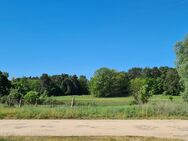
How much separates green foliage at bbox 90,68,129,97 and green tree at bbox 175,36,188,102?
91.7 m

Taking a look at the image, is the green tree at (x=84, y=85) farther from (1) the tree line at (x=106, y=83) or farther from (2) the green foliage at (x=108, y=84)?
(2) the green foliage at (x=108, y=84)

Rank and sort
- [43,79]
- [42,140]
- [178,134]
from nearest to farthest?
[42,140], [178,134], [43,79]

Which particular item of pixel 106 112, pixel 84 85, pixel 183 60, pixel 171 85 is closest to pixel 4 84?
pixel 183 60

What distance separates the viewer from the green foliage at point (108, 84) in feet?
463

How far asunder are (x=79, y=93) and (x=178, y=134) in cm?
13709

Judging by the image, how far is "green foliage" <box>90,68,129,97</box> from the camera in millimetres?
141250

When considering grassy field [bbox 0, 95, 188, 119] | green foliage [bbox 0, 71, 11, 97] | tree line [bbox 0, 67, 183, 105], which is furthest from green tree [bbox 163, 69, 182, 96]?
grassy field [bbox 0, 95, 188, 119]

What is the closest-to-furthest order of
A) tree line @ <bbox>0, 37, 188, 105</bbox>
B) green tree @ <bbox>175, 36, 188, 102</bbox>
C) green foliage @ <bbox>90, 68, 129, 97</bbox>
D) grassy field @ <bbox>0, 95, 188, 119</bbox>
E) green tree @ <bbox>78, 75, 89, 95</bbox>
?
grassy field @ <bbox>0, 95, 188, 119</bbox> → green tree @ <bbox>175, 36, 188, 102</bbox> → tree line @ <bbox>0, 37, 188, 105</bbox> → green foliage @ <bbox>90, 68, 129, 97</bbox> → green tree @ <bbox>78, 75, 89, 95</bbox>

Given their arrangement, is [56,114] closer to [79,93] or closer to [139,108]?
[139,108]

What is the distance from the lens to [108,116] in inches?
955

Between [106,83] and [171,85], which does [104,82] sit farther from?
[171,85]

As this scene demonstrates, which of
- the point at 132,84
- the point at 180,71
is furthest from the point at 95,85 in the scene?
the point at 180,71

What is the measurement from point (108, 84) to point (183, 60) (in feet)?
304

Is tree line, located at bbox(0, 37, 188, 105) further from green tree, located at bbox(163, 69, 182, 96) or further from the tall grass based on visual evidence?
the tall grass
